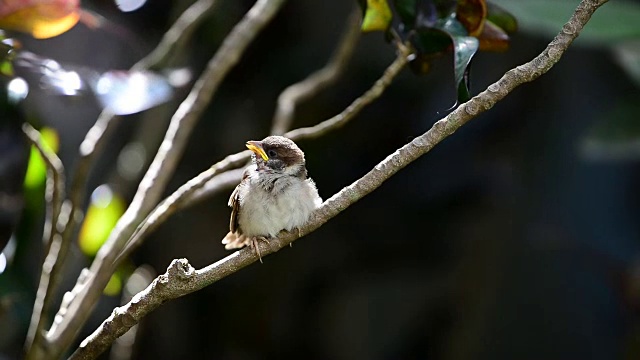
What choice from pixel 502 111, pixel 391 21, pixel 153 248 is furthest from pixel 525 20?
pixel 153 248

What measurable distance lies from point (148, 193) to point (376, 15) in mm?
670

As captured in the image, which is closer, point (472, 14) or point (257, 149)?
point (472, 14)

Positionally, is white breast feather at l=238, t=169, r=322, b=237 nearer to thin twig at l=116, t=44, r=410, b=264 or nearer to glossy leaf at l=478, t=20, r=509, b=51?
thin twig at l=116, t=44, r=410, b=264

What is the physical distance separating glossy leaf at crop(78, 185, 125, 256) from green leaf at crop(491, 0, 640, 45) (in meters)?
1.20

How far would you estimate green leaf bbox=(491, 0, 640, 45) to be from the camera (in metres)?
2.34

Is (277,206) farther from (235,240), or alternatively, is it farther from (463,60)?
(463,60)

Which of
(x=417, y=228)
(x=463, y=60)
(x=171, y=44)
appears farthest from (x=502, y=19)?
(x=417, y=228)

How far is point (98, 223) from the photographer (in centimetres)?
228

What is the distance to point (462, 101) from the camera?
156 centimetres

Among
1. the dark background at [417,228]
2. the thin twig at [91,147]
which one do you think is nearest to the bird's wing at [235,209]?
the thin twig at [91,147]

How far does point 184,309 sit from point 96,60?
1.08m

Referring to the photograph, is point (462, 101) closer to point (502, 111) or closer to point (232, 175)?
point (232, 175)

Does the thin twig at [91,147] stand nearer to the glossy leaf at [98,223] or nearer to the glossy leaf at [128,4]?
the glossy leaf at [98,223]

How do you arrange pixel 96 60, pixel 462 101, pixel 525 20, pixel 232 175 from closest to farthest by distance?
pixel 462 101 → pixel 232 175 → pixel 525 20 → pixel 96 60
